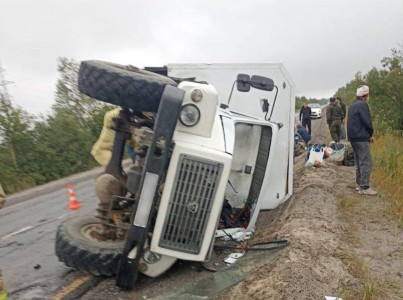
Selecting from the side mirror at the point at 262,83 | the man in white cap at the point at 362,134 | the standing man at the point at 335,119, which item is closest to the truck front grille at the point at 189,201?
the side mirror at the point at 262,83

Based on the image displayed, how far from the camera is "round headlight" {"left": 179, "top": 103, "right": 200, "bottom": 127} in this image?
143 inches

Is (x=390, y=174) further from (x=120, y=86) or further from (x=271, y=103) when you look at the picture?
(x=120, y=86)

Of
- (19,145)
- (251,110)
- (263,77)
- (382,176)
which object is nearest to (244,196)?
(251,110)

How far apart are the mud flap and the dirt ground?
75 centimetres

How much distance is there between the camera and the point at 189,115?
365 centimetres

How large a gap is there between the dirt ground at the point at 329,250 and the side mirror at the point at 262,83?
156cm

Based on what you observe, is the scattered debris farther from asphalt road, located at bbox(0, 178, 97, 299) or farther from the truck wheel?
asphalt road, located at bbox(0, 178, 97, 299)

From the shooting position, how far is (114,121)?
4.08 meters

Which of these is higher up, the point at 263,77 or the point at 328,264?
the point at 263,77

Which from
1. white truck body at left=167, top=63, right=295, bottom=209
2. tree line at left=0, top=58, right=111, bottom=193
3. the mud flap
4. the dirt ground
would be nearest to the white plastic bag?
the dirt ground

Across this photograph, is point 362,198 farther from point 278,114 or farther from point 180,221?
point 180,221

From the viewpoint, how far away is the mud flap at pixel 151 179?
336cm

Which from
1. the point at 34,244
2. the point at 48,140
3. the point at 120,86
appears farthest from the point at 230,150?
the point at 48,140

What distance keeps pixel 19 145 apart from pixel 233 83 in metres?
9.04
